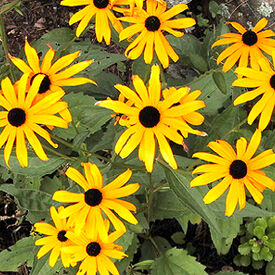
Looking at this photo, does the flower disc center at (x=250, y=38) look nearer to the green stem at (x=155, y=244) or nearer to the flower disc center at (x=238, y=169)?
the flower disc center at (x=238, y=169)

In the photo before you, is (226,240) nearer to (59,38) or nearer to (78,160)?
(78,160)

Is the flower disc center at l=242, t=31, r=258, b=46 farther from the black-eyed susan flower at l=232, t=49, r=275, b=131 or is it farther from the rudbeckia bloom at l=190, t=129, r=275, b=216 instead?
the rudbeckia bloom at l=190, t=129, r=275, b=216

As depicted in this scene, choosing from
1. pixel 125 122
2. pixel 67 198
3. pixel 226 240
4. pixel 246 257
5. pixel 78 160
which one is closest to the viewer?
pixel 125 122

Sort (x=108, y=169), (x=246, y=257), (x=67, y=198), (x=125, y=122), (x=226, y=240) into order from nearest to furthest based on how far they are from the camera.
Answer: (x=125, y=122), (x=67, y=198), (x=108, y=169), (x=226, y=240), (x=246, y=257)

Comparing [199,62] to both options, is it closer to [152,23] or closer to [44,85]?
[152,23]

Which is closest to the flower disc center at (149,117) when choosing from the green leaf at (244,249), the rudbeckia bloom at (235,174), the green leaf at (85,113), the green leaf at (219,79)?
the rudbeckia bloom at (235,174)

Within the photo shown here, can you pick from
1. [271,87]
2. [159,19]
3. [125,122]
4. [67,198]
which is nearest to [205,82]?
[159,19]

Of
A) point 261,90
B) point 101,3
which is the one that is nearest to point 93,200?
point 261,90
